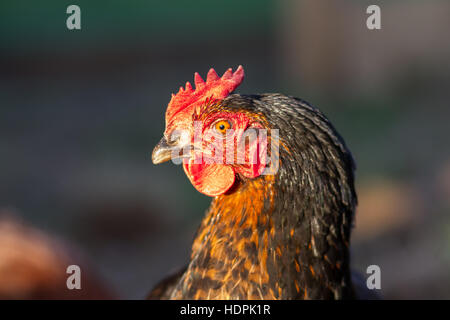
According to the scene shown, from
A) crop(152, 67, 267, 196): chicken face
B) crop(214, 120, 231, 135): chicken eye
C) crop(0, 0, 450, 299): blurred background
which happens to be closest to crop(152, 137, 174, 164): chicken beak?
crop(152, 67, 267, 196): chicken face

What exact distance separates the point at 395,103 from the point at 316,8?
2156 mm

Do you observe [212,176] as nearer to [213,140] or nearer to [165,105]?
[213,140]

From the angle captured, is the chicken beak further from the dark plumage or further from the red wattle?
the dark plumage

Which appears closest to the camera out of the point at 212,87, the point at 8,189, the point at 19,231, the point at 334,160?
the point at 334,160

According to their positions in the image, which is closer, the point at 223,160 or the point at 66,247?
the point at 223,160

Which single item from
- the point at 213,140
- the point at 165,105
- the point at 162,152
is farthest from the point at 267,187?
the point at 165,105

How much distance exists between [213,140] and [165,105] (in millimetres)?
6947

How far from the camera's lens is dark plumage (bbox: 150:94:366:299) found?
200 cm

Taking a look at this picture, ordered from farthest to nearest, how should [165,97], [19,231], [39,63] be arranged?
[39,63] → [165,97] → [19,231]

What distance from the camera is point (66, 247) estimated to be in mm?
3426

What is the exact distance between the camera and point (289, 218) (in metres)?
2.02

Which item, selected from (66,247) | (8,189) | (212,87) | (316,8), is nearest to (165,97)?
(316,8)

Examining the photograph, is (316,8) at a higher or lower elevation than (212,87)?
higher

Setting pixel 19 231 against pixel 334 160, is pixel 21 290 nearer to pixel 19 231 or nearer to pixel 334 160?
pixel 19 231
